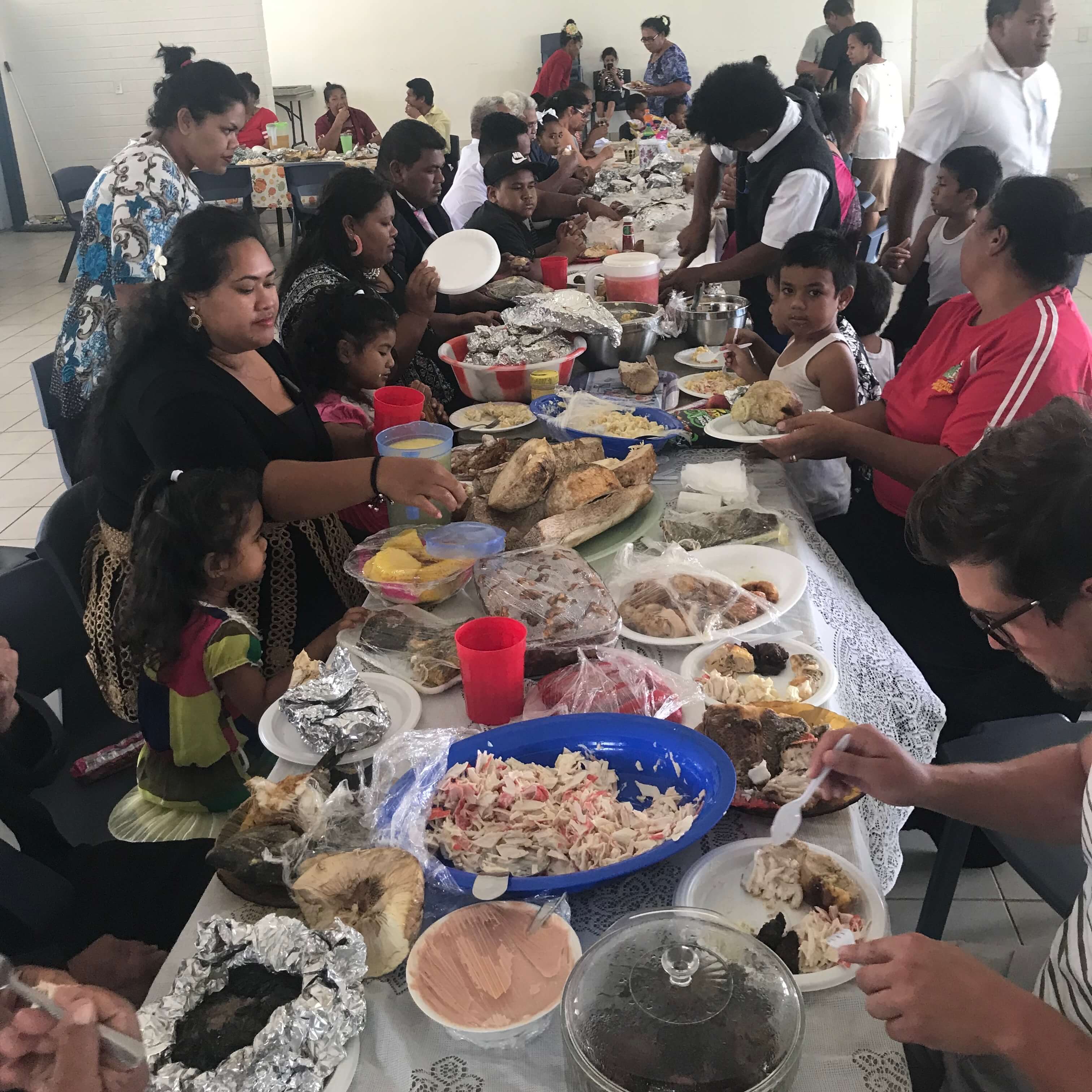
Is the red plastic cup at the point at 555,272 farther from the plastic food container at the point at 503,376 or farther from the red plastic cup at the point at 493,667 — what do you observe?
the red plastic cup at the point at 493,667

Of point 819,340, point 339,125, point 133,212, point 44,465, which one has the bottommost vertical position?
point 44,465

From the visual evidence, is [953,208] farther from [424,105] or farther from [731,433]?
[424,105]

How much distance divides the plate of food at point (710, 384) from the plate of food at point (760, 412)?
14.8 inches

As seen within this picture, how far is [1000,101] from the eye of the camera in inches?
158

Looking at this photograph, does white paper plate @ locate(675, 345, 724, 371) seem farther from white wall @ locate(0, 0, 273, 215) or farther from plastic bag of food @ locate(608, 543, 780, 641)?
white wall @ locate(0, 0, 273, 215)

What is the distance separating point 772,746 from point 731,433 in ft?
4.47

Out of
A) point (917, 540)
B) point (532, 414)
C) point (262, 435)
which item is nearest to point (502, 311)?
point (532, 414)

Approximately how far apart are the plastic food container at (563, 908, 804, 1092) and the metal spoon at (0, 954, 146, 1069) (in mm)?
420

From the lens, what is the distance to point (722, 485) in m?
2.17

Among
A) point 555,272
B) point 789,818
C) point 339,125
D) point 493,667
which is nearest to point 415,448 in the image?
point 493,667

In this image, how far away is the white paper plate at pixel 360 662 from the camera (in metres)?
1.56

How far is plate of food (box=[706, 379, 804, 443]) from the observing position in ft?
8.18

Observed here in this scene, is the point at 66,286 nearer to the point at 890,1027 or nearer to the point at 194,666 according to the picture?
the point at 194,666

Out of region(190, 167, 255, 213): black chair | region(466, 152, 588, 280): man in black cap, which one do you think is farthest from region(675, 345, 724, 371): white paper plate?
region(190, 167, 255, 213): black chair
